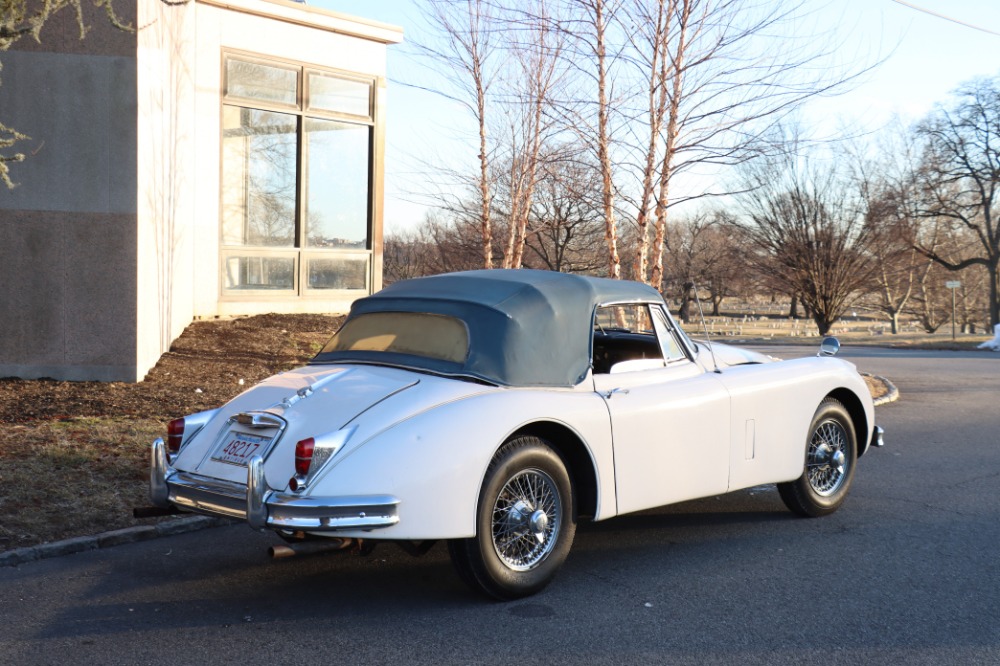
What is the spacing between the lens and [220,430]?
16.9ft

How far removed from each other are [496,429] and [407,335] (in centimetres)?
110

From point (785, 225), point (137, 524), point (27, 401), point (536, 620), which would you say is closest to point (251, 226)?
point (27, 401)

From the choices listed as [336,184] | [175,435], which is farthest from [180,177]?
[175,435]

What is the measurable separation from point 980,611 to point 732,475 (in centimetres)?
167

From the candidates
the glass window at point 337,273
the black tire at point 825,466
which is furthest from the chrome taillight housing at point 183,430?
the glass window at point 337,273

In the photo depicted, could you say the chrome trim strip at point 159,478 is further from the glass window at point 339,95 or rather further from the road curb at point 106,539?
the glass window at point 339,95

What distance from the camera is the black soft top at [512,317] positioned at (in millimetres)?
5305

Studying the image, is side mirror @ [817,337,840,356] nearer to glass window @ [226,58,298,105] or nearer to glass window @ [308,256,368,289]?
glass window @ [308,256,368,289]

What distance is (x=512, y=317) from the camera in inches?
212

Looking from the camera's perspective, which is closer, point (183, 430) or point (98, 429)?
point (183, 430)

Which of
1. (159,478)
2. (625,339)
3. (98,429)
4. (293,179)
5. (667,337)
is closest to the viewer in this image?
(159,478)

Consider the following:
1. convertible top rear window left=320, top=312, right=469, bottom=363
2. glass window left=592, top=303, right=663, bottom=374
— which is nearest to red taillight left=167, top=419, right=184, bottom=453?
convertible top rear window left=320, top=312, right=469, bottom=363

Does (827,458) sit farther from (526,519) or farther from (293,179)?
(293,179)

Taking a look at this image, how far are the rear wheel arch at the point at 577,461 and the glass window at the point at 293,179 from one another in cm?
1234
